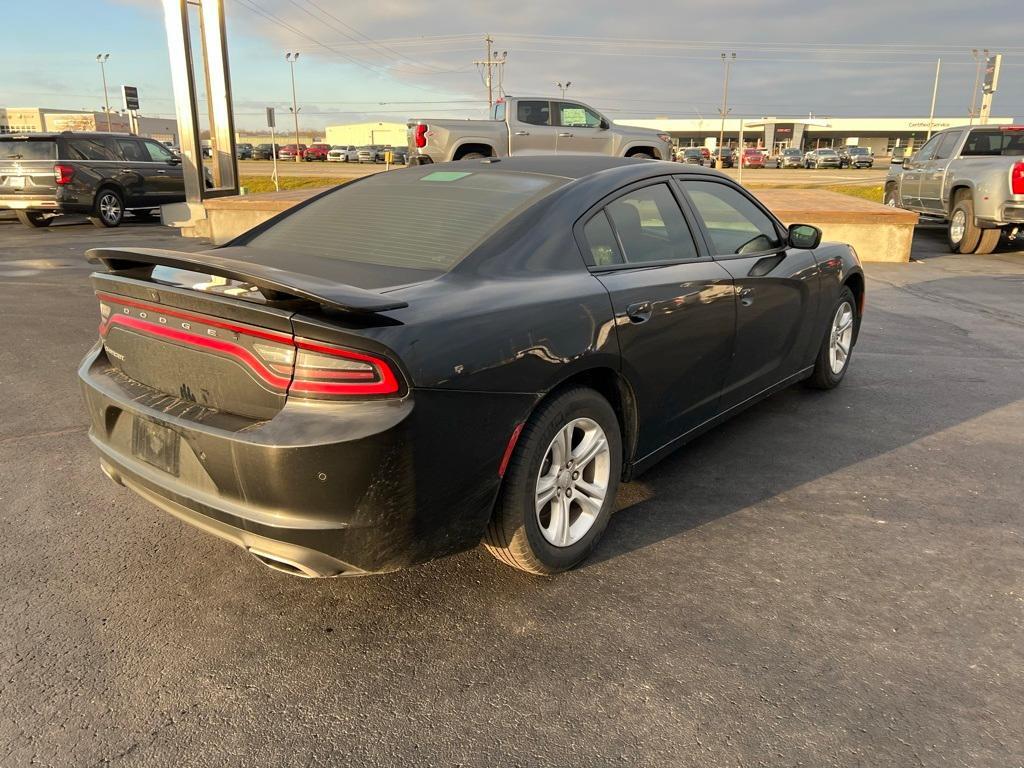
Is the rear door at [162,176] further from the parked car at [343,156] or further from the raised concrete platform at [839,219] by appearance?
the parked car at [343,156]

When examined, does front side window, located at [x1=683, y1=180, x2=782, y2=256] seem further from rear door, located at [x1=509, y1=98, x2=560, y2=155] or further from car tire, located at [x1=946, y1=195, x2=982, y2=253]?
rear door, located at [x1=509, y1=98, x2=560, y2=155]

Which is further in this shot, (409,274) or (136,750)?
(409,274)

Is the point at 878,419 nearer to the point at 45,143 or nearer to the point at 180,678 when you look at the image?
the point at 180,678

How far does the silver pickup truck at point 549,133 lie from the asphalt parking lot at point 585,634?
1361 centimetres

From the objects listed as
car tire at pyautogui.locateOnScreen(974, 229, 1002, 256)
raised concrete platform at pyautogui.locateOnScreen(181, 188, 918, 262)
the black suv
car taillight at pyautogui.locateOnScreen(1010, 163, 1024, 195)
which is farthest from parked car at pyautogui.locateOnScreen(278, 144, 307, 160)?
car taillight at pyautogui.locateOnScreen(1010, 163, 1024, 195)

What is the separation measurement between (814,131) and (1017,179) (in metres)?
106

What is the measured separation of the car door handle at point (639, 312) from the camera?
3078 millimetres

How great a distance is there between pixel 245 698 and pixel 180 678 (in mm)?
245

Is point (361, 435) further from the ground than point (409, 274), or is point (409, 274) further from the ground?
point (409, 274)

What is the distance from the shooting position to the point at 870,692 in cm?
236

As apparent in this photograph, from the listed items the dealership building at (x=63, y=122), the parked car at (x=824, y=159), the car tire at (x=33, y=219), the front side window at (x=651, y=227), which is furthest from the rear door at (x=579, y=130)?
the dealership building at (x=63, y=122)

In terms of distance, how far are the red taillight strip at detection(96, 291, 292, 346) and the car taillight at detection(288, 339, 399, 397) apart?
7 centimetres

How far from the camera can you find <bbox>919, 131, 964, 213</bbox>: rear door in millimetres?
13117

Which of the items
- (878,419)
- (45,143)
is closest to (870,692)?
(878,419)
